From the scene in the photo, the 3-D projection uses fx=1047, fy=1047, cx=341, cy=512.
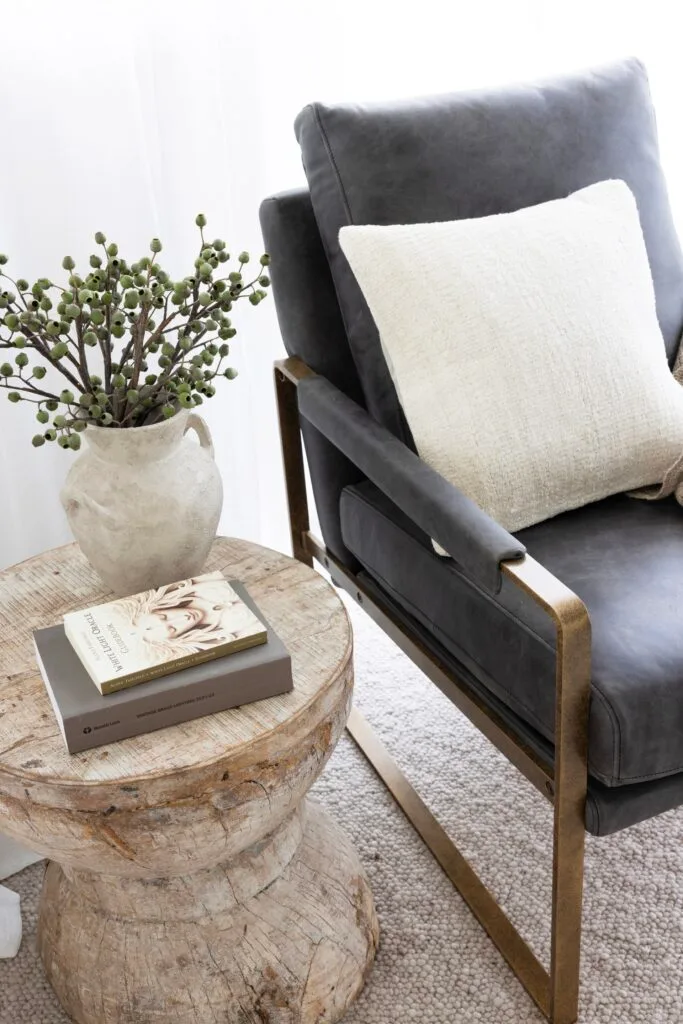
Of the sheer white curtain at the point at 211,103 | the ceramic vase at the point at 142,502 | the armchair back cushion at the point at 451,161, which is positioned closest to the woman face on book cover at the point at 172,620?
the ceramic vase at the point at 142,502

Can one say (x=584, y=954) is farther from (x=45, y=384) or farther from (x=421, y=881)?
(x=45, y=384)

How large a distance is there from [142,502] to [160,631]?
163 mm

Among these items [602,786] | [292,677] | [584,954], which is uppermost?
[292,677]

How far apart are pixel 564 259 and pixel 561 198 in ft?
0.63

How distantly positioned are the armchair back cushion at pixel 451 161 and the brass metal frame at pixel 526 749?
0.16m

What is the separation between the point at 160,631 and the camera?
1.10m

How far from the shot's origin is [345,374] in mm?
1560

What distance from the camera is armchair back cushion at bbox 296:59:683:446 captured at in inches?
57.2

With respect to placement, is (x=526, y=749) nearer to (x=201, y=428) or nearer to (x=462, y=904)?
(x=462, y=904)

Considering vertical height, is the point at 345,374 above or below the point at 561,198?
below

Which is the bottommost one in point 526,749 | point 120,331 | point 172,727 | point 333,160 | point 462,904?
point 462,904

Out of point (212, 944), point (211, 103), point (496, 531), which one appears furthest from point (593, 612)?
point (211, 103)

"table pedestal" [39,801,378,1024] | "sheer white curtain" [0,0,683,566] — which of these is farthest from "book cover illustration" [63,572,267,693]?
"sheer white curtain" [0,0,683,566]

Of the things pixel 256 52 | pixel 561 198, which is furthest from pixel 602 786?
pixel 256 52
